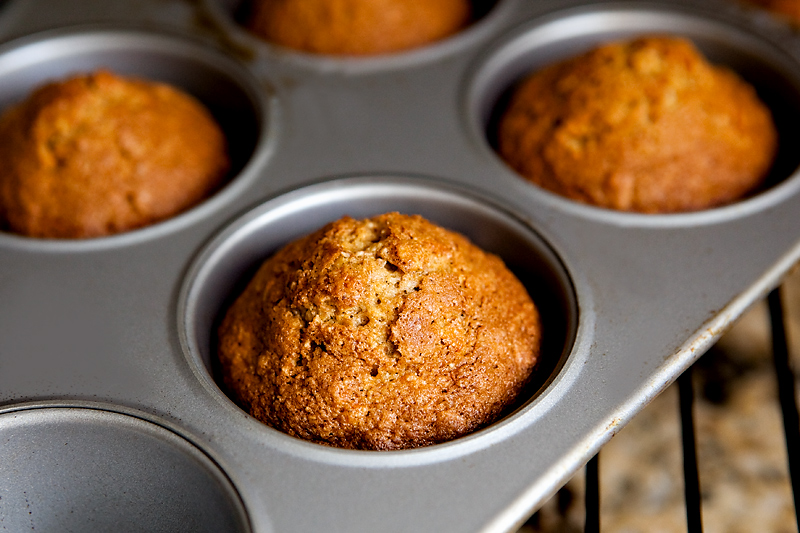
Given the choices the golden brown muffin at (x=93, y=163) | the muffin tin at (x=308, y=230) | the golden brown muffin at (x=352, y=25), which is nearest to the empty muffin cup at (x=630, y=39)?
the muffin tin at (x=308, y=230)

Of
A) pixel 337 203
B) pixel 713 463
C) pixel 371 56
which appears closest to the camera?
pixel 337 203

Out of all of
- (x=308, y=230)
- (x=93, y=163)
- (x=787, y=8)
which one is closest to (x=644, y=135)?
(x=308, y=230)

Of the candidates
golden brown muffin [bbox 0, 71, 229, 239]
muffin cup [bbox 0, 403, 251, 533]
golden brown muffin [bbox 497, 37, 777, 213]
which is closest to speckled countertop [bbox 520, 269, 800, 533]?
golden brown muffin [bbox 497, 37, 777, 213]

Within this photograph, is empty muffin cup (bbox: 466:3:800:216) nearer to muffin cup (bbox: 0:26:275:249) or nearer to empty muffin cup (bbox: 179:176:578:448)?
empty muffin cup (bbox: 179:176:578:448)

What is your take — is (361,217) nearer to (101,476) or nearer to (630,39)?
(101,476)

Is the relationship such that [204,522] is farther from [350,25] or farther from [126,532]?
[350,25]

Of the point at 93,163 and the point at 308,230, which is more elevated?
the point at 93,163
